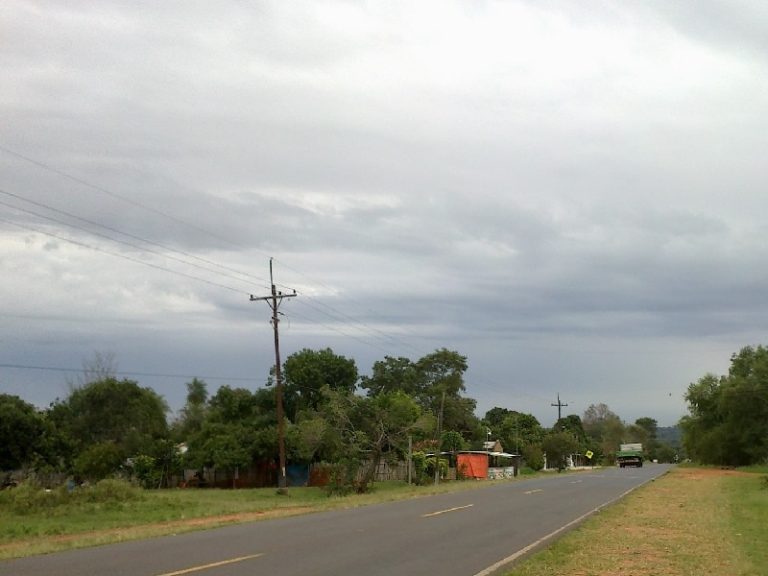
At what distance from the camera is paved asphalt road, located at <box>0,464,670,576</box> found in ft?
42.7

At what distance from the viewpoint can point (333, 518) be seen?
2309cm

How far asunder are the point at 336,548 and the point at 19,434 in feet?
140

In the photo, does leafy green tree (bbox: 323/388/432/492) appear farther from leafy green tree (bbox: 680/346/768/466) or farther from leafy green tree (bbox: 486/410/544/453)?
leafy green tree (bbox: 486/410/544/453)

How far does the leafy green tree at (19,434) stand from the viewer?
5166 cm

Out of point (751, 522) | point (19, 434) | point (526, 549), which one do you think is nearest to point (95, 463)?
point (19, 434)

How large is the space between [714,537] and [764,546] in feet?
4.49

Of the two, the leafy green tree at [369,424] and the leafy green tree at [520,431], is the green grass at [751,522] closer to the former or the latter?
the leafy green tree at [369,424]

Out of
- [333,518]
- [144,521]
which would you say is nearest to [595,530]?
[333,518]

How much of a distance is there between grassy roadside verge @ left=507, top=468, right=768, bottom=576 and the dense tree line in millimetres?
18783

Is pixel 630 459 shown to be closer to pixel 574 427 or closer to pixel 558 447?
pixel 558 447

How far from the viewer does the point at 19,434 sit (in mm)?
52156

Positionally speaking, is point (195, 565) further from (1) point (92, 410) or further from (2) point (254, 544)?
(1) point (92, 410)

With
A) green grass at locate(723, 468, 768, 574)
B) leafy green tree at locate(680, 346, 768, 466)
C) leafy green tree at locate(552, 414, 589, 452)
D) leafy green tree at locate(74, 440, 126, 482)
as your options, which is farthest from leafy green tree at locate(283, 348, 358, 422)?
leafy green tree at locate(552, 414, 589, 452)

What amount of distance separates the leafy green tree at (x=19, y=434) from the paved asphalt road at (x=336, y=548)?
111 ft
